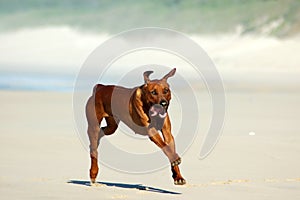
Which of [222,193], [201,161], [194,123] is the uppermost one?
[194,123]

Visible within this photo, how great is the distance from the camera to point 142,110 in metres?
11.2

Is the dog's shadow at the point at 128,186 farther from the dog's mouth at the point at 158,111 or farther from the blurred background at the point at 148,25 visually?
the blurred background at the point at 148,25

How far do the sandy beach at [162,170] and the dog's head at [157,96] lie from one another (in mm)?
1020

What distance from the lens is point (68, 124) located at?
64.5ft

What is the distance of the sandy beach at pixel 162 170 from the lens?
11547 millimetres

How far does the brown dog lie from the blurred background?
20487mm

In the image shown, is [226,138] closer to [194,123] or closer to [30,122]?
[194,123]

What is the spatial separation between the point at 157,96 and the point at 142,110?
0.35 m

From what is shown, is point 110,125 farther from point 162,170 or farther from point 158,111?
point 162,170

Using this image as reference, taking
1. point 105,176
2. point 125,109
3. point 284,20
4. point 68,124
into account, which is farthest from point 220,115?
point 284,20

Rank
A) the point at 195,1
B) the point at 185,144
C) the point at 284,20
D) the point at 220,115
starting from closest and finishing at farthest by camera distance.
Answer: the point at 185,144 → the point at 220,115 → the point at 284,20 → the point at 195,1

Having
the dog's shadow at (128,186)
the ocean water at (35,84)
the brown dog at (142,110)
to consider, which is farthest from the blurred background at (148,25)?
the brown dog at (142,110)

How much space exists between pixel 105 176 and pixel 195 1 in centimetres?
9888

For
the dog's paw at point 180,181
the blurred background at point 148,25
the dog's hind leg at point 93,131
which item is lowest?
the dog's paw at point 180,181
